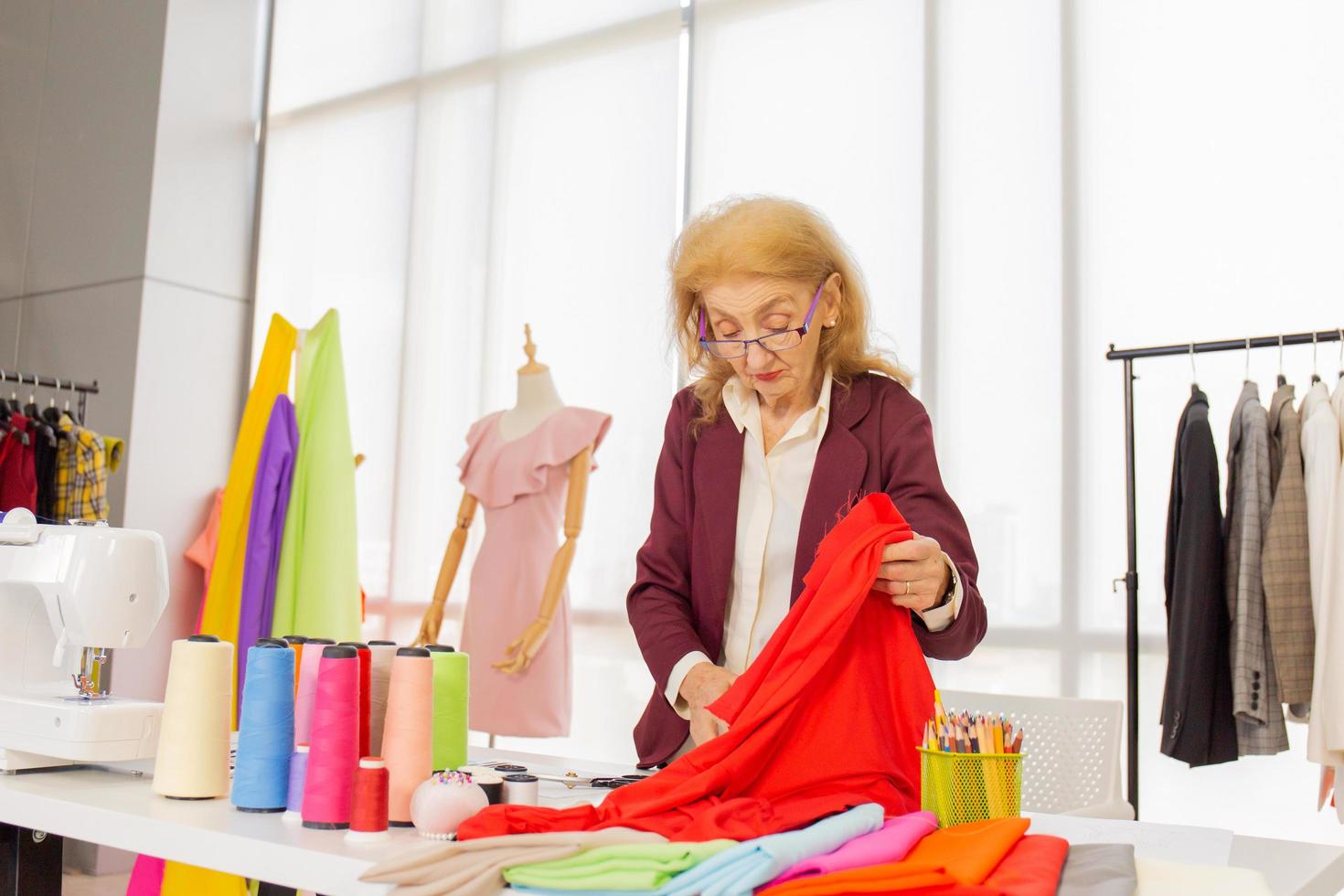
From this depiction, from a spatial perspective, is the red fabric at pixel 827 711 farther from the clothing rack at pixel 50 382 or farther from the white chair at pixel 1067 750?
the clothing rack at pixel 50 382

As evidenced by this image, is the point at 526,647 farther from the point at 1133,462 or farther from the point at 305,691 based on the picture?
the point at 305,691

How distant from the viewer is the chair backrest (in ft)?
7.87

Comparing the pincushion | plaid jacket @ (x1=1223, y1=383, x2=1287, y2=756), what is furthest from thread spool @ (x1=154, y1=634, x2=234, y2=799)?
plaid jacket @ (x1=1223, y1=383, x2=1287, y2=756)

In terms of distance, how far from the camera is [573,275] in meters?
4.59

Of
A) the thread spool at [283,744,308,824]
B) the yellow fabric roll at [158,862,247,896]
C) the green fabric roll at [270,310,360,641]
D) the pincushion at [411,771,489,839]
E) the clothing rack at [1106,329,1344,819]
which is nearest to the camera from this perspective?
the pincushion at [411,771,489,839]

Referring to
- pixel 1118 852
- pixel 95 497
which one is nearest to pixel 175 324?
pixel 95 497

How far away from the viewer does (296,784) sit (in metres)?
1.43

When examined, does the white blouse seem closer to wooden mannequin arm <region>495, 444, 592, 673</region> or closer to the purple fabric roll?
wooden mannequin arm <region>495, 444, 592, 673</region>

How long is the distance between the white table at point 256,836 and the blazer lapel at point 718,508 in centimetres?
39

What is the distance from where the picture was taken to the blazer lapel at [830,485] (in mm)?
1869

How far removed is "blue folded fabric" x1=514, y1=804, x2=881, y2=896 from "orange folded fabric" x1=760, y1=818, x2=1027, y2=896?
0.02 meters

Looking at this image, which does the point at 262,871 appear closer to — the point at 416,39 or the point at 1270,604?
the point at 1270,604

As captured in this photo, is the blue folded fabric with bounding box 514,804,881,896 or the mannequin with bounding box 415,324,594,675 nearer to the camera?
the blue folded fabric with bounding box 514,804,881,896

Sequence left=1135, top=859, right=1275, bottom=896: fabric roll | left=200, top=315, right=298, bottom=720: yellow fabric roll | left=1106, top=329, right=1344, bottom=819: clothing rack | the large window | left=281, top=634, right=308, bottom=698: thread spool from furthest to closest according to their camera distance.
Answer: left=200, top=315, right=298, bottom=720: yellow fabric roll → the large window → left=1106, top=329, right=1344, bottom=819: clothing rack → left=281, top=634, right=308, bottom=698: thread spool → left=1135, top=859, right=1275, bottom=896: fabric roll
